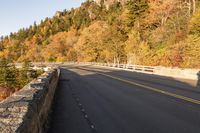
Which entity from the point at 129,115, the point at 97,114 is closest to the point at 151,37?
the point at 97,114

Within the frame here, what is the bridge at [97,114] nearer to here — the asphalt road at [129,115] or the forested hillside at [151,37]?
the asphalt road at [129,115]

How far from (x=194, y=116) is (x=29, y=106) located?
638 centimetres

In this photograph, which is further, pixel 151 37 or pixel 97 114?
pixel 151 37

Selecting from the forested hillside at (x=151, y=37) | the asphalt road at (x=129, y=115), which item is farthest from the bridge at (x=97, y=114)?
the forested hillside at (x=151, y=37)

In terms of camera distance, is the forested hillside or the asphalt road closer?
the asphalt road

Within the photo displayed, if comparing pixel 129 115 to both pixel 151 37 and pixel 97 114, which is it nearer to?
pixel 97 114

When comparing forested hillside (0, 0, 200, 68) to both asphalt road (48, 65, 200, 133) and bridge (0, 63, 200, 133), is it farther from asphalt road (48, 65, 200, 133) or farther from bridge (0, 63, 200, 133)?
bridge (0, 63, 200, 133)

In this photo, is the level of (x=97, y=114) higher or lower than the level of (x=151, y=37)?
lower

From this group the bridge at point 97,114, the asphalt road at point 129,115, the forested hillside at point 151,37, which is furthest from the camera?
the forested hillside at point 151,37

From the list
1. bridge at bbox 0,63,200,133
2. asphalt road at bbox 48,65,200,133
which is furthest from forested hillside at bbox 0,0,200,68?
bridge at bbox 0,63,200,133

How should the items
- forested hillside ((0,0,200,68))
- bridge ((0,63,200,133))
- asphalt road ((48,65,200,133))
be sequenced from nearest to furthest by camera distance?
bridge ((0,63,200,133)), asphalt road ((48,65,200,133)), forested hillside ((0,0,200,68))

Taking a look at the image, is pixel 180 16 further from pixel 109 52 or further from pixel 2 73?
pixel 2 73

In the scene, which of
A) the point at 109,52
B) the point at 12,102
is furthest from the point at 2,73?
the point at 12,102

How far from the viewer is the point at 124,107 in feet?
47.6
